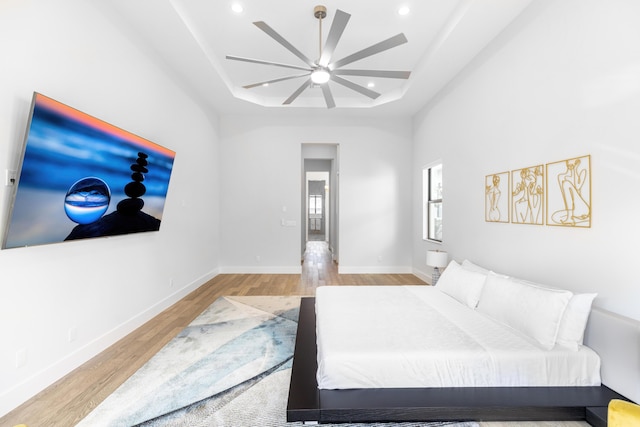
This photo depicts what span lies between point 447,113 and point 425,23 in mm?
1485

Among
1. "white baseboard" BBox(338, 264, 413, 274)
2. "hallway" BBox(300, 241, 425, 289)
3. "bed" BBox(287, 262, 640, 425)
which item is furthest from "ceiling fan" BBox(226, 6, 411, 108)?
"white baseboard" BBox(338, 264, 413, 274)

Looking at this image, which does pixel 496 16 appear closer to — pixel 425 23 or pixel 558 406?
pixel 425 23

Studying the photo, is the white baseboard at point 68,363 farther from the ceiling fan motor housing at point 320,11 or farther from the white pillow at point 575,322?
the ceiling fan motor housing at point 320,11

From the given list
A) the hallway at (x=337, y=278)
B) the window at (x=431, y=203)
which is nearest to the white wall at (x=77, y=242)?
the hallway at (x=337, y=278)

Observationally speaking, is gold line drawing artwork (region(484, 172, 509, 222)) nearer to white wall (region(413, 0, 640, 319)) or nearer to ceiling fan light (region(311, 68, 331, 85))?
white wall (region(413, 0, 640, 319))

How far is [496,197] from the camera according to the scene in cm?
320

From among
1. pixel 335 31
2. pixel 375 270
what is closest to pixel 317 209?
pixel 375 270

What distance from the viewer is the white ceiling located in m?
2.88

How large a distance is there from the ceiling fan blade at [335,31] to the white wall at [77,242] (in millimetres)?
2025

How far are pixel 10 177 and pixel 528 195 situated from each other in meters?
4.03

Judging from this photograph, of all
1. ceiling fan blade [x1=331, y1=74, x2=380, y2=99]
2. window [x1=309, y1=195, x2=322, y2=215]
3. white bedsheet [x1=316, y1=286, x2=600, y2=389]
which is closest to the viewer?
white bedsheet [x1=316, y1=286, x2=600, y2=389]

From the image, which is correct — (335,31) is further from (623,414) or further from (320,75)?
(623,414)

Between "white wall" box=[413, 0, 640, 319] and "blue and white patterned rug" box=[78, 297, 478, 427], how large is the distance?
152 cm

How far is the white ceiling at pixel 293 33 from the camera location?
9.46 feet
